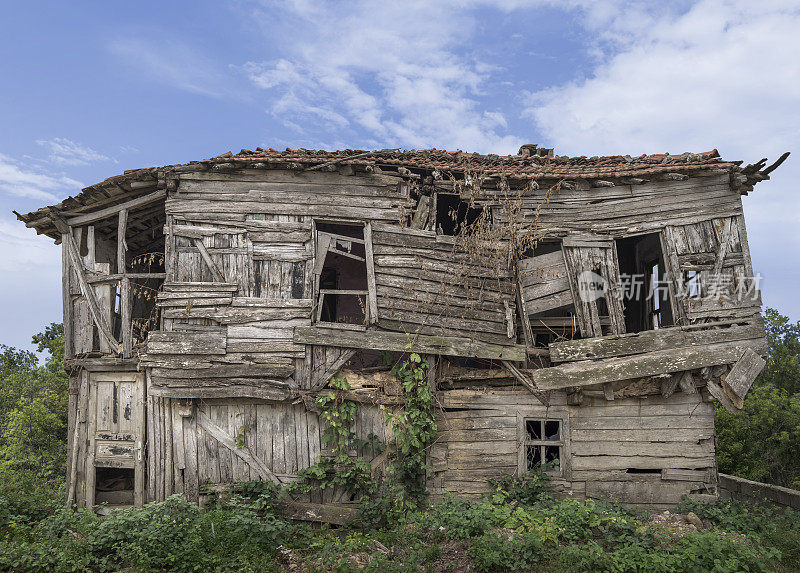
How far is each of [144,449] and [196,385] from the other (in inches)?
71.7

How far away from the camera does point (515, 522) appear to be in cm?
802

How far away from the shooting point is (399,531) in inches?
313

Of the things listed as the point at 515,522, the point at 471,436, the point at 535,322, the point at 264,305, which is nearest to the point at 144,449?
the point at 264,305

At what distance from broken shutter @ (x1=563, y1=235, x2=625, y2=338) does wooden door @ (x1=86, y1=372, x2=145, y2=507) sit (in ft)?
29.0

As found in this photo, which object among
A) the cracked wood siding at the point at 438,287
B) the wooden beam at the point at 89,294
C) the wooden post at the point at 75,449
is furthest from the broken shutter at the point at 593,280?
the wooden post at the point at 75,449

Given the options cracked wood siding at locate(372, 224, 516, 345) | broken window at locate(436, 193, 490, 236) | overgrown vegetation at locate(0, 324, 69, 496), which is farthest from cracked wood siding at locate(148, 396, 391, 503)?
overgrown vegetation at locate(0, 324, 69, 496)

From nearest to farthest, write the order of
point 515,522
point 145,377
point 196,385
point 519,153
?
point 515,522
point 196,385
point 145,377
point 519,153

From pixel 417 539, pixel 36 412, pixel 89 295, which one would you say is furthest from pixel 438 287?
pixel 36 412

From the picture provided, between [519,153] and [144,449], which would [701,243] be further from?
[144,449]

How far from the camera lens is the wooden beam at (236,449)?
9.33m

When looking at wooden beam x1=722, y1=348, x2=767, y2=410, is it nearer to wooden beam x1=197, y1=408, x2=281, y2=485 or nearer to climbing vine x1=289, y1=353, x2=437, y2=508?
climbing vine x1=289, y1=353, x2=437, y2=508

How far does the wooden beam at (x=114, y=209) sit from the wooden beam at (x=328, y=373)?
15.5 feet

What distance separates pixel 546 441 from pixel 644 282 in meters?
5.35

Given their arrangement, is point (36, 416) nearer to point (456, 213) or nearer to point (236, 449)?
point (236, 449)
